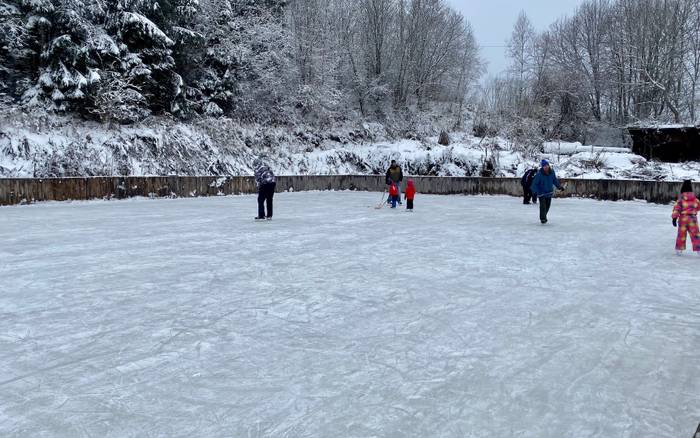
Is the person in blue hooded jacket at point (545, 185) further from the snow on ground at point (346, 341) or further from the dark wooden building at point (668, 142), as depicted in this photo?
the dark wooden building at point (668, 142)

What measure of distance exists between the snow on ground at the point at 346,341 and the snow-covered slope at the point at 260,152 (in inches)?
504

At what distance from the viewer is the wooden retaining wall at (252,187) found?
1664 centimetres

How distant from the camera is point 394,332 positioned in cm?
411

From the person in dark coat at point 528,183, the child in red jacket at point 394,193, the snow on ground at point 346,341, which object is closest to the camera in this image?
the snow on ground at point 346,341

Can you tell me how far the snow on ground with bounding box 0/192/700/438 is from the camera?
2.70 m

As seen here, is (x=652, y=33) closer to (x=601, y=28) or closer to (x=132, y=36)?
(x=601, y=28)

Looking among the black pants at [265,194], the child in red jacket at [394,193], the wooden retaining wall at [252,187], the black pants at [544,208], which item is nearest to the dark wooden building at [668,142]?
the wooden retaining wall at [252,187]

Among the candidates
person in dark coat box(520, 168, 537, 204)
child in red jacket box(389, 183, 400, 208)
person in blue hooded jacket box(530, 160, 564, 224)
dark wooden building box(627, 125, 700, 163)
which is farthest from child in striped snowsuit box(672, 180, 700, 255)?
dark wooden building box(627, 125, 700, 163)

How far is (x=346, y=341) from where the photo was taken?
3881mm

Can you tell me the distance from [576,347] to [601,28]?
45.6m

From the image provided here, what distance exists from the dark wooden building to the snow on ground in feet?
72.7

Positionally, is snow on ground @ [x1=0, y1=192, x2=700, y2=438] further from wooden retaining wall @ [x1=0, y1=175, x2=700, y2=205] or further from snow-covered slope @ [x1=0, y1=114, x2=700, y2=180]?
snow-covered slope @ [x1=0, y1=114, x2=700, y2=180]

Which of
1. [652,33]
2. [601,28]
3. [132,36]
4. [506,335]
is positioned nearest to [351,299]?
[506,335]

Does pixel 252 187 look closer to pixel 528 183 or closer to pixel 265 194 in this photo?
pixel 265 194
